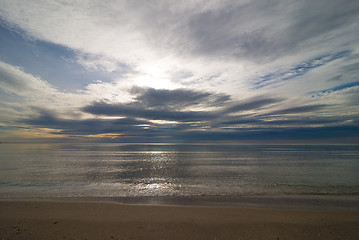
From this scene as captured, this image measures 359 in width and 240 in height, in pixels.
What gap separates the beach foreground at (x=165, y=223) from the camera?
1017 cm

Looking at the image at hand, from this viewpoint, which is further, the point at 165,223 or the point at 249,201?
the point at 249,201

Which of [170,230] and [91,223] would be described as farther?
[91,223]

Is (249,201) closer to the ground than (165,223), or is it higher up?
closer to the ground

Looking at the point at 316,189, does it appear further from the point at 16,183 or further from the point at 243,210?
the point at 16,183

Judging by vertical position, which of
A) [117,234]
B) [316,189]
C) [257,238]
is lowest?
[316,189]

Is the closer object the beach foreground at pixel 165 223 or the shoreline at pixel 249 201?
the beach foreground at pixel 165 223

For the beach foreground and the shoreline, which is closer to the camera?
the beach foreground

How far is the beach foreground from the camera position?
1017 cm

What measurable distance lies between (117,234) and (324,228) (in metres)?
13.4

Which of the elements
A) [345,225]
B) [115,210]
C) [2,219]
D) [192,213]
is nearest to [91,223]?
[115,210]

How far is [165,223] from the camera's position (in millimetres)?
11602

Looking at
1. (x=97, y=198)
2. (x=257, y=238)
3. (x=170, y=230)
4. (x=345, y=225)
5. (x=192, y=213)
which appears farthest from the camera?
(x=97, y=198)

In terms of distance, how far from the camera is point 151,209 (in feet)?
46.5

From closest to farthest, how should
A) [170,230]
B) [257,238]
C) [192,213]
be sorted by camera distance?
1. [257,238]
2. [170,230]
3. [192,213]
